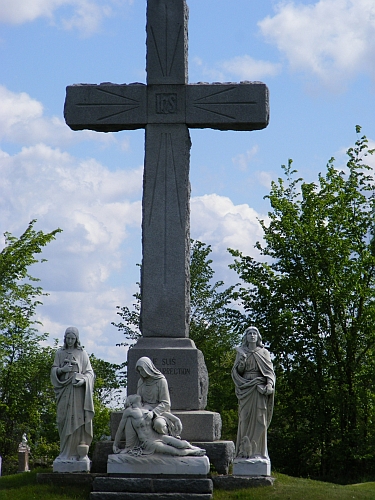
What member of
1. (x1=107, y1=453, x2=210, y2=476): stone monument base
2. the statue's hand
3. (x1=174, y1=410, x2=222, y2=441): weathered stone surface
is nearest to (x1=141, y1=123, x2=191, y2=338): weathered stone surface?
(x1=174, y1=410, x2=222, y2=441): weathered stone surface

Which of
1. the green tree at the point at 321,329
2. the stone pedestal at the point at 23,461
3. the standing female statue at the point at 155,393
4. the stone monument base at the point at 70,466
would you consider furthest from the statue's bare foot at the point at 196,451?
the stone pedestal at the point at 23,461

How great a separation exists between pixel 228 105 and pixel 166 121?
96cm

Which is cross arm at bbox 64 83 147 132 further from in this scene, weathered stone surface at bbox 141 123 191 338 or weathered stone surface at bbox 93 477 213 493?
weathered stone surface at bbox 93 477 213 493

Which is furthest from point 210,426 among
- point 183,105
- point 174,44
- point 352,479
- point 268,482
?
point 352,479

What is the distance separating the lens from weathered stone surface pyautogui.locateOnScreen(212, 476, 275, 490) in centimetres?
1073

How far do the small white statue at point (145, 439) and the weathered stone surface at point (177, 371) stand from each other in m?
0.92

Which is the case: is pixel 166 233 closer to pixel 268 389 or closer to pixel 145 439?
pixel 268 389

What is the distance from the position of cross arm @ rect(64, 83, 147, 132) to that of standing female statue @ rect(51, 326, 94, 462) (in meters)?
3.52

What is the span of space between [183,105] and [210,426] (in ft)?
15.5

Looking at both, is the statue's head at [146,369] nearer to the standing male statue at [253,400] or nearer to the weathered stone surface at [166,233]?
the weathered stone surface at [166,233]

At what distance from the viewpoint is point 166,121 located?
12492mm

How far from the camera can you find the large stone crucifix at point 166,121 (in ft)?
39.4

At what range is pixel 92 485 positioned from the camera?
1080 cm

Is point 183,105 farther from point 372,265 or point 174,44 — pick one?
point 372,265
